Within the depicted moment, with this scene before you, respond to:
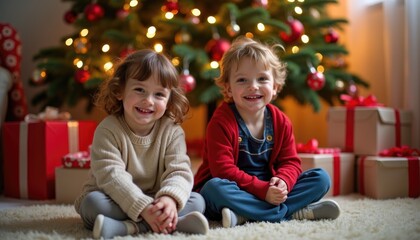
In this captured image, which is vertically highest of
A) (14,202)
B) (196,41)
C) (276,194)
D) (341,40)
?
(341,40)

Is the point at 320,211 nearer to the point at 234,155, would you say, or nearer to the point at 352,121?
the point at 234,155

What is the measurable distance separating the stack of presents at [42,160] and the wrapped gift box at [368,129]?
3.35ft

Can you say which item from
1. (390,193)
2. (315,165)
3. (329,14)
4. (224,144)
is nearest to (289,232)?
(224,144)

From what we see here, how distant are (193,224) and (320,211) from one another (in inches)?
15.3

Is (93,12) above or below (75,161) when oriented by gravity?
above

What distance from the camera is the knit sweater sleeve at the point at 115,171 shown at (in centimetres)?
107

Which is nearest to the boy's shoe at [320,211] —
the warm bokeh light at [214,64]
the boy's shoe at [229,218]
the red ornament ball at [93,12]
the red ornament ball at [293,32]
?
the boy's shoe at [229,218]

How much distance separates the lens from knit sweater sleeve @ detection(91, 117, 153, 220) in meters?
1.07

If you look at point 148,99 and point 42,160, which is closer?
point 148,99

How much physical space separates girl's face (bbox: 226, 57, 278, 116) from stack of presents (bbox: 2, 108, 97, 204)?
640 millimetres

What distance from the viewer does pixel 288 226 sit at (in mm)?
1127

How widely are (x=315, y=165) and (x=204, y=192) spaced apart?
21.7 inches

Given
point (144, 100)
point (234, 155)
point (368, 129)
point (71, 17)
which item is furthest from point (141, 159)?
point (71, 17)

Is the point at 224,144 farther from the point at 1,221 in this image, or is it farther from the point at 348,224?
the point at 1,221
